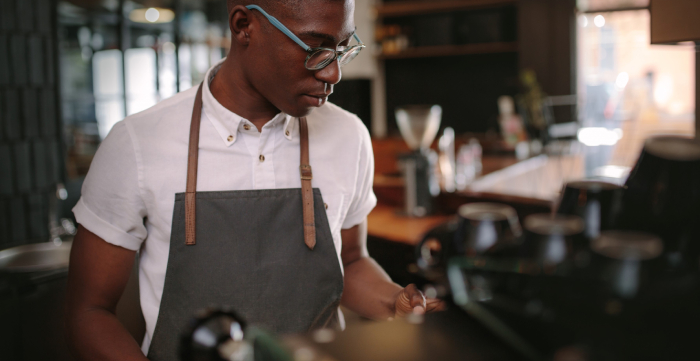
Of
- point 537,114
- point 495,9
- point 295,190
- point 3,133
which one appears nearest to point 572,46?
point 495,9

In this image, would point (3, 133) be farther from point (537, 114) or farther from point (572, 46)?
point (572, 46)

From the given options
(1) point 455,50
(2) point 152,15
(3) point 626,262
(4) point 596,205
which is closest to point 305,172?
(4) point 596,205

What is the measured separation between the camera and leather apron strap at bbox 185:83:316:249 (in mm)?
1057

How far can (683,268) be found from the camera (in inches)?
19.9

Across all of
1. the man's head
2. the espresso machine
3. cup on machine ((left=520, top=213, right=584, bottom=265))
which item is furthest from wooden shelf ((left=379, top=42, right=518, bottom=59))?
cup on machine ((left=520, top=213, right=584, bottom=265))

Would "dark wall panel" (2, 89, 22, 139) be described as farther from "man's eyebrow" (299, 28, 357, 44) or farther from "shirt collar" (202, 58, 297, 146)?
"man's eyebrow" (299, 28, 357, 44)

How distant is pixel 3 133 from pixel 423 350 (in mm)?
3237

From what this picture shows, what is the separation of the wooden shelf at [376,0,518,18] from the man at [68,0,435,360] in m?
6.12

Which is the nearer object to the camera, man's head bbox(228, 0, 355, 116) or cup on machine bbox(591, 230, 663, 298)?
cup on machine bbox(591, 230, 663, 298)

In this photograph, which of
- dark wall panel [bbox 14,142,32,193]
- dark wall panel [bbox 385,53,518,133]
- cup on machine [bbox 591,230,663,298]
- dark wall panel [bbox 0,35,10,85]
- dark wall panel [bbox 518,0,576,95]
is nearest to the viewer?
cup on machine [bbox 591,230,663,298]

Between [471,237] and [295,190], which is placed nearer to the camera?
[471,237]

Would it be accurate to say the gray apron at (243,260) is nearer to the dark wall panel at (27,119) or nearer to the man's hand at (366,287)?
the man's hand at (366,287)

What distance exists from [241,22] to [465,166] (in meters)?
2.52

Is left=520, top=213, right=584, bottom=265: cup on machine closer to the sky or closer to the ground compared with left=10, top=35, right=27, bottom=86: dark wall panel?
closer to the ground
